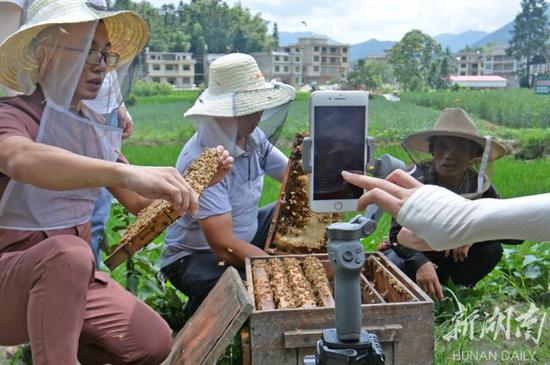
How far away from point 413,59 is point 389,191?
3259 centimetres

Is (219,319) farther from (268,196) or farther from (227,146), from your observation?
(268,196)

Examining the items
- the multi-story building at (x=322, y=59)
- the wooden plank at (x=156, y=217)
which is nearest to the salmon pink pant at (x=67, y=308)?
the wooden plank at (x=156, y=217)

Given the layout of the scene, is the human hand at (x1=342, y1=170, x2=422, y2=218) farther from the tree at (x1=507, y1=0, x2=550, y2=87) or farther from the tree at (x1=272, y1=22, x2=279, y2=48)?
the tree at (x1=507, y1=0, x2=550, y2=87)

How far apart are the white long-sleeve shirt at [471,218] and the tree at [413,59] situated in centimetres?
3180

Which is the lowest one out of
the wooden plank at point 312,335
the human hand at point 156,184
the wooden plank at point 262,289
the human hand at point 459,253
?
the human hand at point 459,253

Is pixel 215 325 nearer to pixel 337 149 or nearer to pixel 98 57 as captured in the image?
pixel 337 149

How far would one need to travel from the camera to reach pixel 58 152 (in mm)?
2199

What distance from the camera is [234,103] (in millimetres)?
3291

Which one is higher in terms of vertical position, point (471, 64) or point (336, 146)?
point (471, 64)

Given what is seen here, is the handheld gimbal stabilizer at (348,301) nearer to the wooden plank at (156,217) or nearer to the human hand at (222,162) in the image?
the wooden plank at (156,217)

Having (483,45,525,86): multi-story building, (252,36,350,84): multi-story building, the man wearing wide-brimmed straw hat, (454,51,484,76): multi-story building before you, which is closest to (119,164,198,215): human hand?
the man wearing wide-brimmed straw hat

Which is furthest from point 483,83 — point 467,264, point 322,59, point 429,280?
point 429,280

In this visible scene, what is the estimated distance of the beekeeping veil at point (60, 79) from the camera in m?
2.38

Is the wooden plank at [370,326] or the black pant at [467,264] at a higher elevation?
the wooden plank at [370,326]
